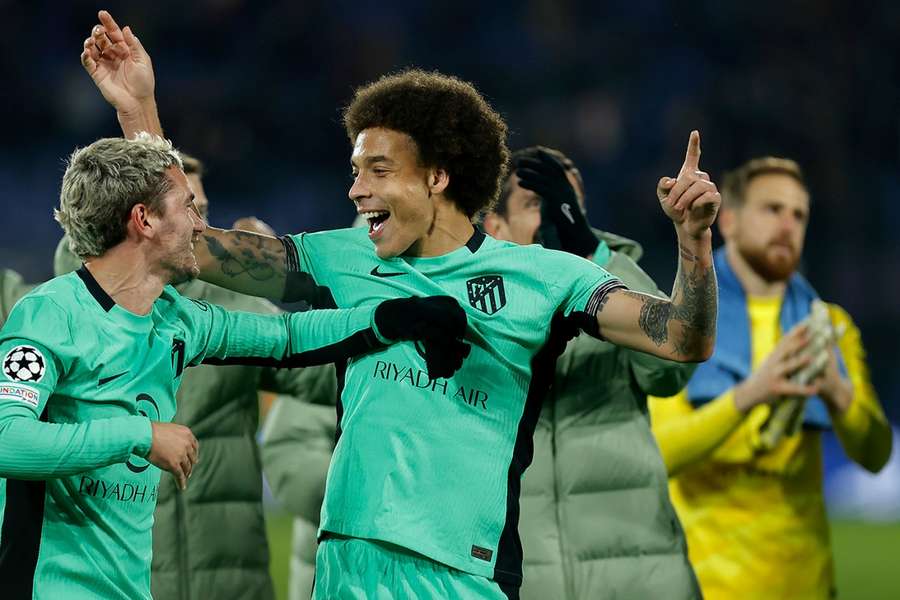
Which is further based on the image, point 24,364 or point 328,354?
point 328,354

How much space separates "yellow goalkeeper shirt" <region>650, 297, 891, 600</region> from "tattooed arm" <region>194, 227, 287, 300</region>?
6.60 feet

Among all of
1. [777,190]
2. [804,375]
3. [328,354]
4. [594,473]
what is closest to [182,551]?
[594,473]

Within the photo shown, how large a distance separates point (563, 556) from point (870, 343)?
29.8 feet

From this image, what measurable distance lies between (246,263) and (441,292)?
519mm

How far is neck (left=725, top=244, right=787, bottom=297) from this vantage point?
5484 millimetres

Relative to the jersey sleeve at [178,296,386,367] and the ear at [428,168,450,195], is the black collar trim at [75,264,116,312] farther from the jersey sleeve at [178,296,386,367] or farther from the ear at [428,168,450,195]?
the ear at [428,168,450,195]

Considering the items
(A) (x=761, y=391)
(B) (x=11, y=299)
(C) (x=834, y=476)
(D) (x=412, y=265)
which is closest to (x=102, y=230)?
(D) (x=412, y=265)

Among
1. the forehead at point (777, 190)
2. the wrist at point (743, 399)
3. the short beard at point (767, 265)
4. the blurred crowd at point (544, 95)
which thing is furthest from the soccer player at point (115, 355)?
the blurred crowd at point (544, 95)

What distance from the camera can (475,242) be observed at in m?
3.26

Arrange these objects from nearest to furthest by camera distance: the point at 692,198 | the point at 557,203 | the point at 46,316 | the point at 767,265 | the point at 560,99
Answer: the point at 46,316, the point at 692,198, the point at 557,203, the point at 767,265, the point at 560,99

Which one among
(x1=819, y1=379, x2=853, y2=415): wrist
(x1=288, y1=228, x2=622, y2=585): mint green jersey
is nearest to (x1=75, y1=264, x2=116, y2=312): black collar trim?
(x1=288, y1=228, x2=622, y2=585): mint green jersey

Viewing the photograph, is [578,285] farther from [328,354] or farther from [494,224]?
[494,224]

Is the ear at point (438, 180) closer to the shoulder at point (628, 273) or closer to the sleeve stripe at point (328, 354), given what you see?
the sleeve stripe at point (328, 354)

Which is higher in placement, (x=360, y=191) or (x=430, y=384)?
(x=360, y=191)
